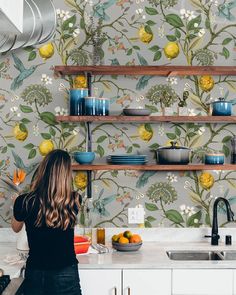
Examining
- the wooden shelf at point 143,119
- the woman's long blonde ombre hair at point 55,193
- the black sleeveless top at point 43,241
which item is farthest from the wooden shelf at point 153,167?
the black sleeveless top at point 43,241

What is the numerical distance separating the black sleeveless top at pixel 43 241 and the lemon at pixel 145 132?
1.23 meters

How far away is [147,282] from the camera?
3.16m

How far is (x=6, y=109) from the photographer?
3.83 meters

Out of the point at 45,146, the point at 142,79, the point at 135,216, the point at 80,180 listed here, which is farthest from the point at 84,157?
the point at 142,79

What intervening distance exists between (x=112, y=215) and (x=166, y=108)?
2.76ft

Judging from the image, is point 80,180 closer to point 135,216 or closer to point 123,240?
point 135,216

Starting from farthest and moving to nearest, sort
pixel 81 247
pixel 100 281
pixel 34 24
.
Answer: pixel 81 247
pixel 100 281
pixel 34 24

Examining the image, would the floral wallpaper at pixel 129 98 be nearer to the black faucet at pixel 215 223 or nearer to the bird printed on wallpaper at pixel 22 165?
the bird printed on wallpaper at pixel 22 165

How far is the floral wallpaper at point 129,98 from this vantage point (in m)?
3.81

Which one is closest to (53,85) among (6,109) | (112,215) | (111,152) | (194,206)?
(6,109)

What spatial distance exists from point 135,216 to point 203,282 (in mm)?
798

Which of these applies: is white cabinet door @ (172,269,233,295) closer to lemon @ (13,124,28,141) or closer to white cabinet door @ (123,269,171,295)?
→ white cabinet door @ (123,269,171,295)

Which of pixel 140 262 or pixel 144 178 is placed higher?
pixel 144 178

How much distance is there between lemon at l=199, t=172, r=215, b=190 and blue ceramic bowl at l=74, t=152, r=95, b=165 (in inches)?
31.5
